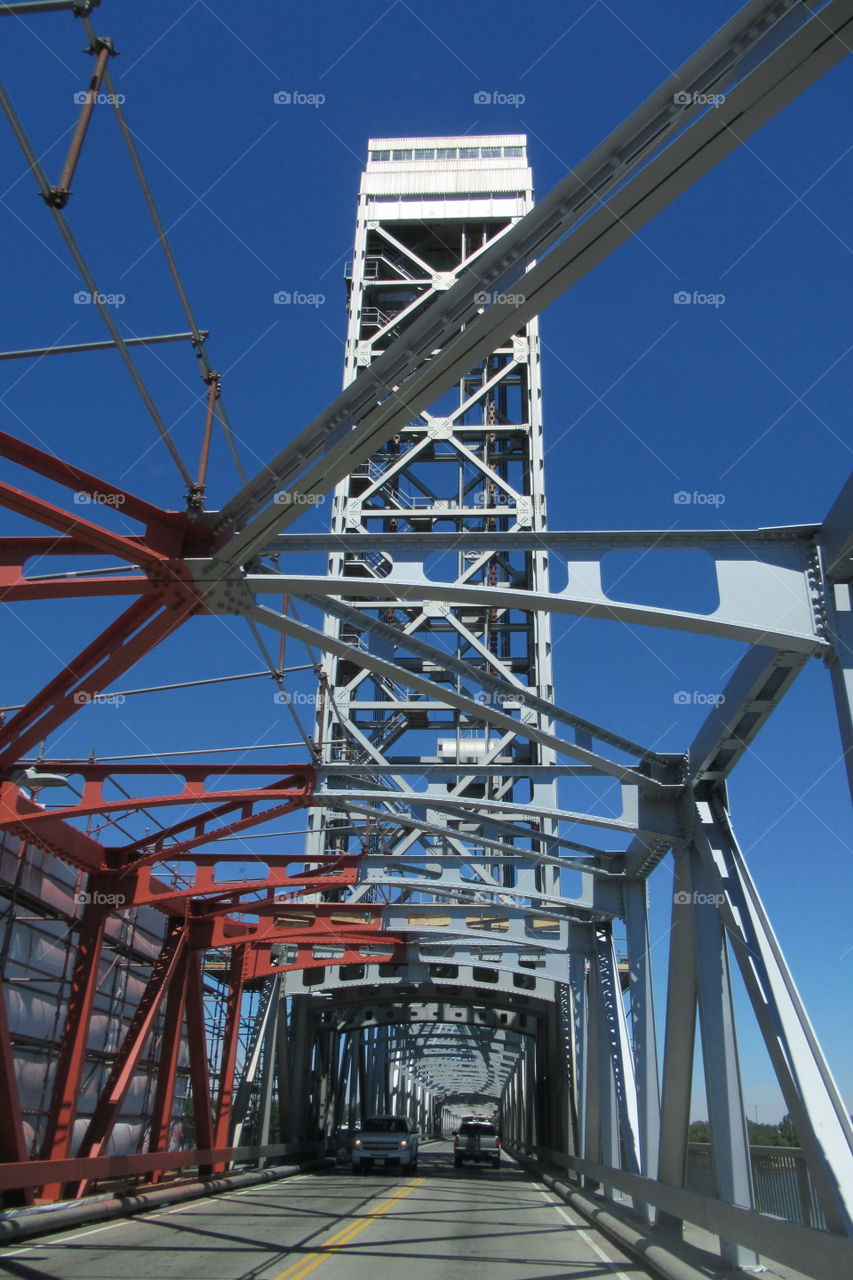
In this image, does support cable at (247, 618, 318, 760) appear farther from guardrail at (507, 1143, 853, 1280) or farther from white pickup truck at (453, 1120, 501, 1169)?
white pickup truck at (453, 1120, 501, 1169)

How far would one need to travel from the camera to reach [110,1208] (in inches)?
575

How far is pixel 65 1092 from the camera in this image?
15.0 metres

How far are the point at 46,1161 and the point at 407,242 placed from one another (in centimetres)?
3107

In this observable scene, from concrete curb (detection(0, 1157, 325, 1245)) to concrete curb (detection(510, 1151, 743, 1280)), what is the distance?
22.4ft

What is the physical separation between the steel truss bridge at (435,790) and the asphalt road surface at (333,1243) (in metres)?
1.21

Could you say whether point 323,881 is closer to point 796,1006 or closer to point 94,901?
point 94,901

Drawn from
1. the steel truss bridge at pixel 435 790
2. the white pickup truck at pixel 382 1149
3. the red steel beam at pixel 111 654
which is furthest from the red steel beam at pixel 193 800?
the white pickup truck at pixel 382 1149

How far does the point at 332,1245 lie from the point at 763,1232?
6.40 m

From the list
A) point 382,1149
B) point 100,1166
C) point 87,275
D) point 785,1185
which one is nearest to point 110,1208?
point 100,1166

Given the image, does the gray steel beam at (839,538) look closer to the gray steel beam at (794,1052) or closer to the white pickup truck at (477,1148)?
the gray steel beam at (794,1052)

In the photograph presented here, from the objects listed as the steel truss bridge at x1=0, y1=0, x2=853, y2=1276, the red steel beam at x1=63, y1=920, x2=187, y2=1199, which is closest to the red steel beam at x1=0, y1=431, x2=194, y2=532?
the steel truss bridge at x1=0, y1=0, x2=853, y2=1276

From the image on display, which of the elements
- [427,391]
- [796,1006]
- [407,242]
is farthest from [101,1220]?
[407,242]

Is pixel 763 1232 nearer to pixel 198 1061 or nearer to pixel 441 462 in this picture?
pixel 198 1061

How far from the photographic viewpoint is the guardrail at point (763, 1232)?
6.62m
